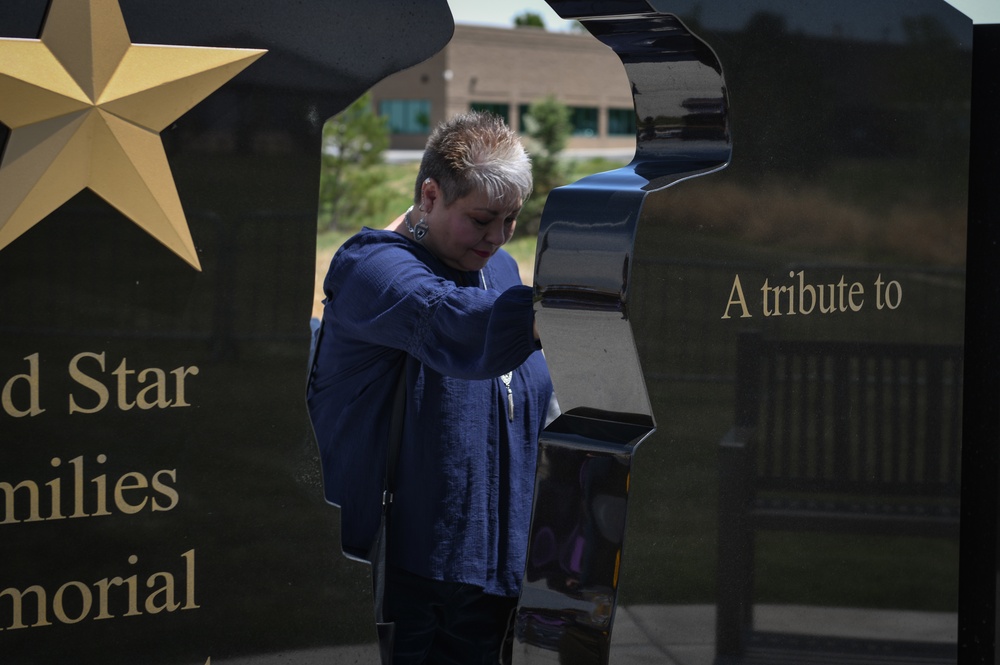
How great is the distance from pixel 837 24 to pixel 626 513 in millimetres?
1230

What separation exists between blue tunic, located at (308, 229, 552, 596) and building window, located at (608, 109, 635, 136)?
139 ft

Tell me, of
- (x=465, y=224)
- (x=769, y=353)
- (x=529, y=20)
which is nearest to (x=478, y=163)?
(x=465, y=224)

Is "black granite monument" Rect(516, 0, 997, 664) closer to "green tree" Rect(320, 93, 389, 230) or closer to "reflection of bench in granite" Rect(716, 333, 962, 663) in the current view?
"reflection of bench in granite" Rect(716, 333, 962, 663)

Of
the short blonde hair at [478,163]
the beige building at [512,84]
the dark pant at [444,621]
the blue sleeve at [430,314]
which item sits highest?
the beige building at [512,84]

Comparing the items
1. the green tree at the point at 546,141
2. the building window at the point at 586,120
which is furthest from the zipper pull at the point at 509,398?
the building window at the point at 586,120

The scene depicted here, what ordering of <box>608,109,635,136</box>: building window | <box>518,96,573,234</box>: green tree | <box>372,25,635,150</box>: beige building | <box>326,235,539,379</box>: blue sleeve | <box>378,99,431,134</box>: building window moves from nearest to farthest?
<box>326,235,539,379</box>: blue sleeve → <box>518,96,573,234</box>: green tree → <box>372,25,635,150</box>: beige building → <box>378,99,431,134</box>: building window → <box>608,109,635,136</box>: building window

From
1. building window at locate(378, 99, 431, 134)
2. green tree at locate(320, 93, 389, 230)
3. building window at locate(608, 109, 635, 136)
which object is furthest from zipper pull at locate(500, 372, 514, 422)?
building window at locate(608, 109, 635, 136)

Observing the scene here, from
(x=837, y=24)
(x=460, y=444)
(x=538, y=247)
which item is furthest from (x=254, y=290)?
(x=837, y=24)

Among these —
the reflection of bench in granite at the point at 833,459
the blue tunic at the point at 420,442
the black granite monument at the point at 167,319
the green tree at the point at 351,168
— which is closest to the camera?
the black granite monument at the point at 167,319

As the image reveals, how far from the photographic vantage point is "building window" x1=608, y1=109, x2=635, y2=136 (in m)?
44.2

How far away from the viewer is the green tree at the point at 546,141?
2450 centimetres

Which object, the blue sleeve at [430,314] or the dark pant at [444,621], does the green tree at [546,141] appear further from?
the blue sleeve at [430,314]

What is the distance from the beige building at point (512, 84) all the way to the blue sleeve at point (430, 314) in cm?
3929

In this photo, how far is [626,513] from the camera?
221 cm
